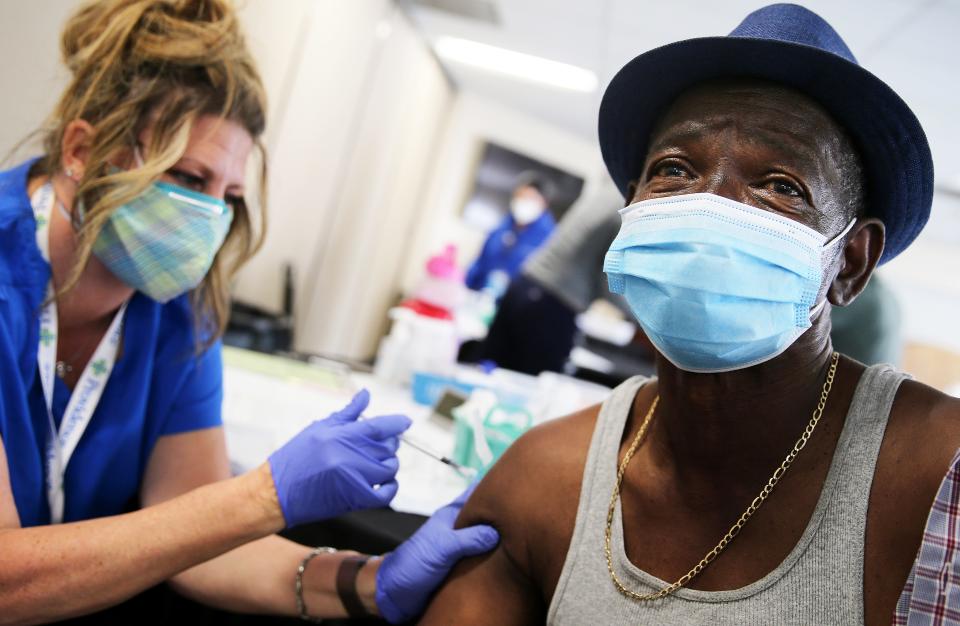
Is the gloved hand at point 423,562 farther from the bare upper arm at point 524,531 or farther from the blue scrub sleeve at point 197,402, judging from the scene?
the blue scrub sleeve at point 197,402

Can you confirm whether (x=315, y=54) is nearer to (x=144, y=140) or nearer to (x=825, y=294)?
(x=144, y=140)

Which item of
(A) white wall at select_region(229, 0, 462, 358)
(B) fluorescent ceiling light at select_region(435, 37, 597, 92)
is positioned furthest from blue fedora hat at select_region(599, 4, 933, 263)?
(B) fluorescent ceiling light at select_region(435, 37, 597, 92)

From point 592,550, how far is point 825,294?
451 millimetres

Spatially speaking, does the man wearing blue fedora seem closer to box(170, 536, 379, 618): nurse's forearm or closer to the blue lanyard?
box(170, 536, 379, 618): nurse's forearm

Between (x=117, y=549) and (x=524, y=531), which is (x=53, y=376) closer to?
(x=117, y=549)

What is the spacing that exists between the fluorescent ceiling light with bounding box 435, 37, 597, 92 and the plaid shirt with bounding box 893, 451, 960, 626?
186 inches

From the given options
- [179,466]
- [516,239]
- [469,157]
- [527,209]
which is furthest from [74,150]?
[469,157]

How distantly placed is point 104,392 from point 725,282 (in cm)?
114

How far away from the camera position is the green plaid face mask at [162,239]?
1.26 metres

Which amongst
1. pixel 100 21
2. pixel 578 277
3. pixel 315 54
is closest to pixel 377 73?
pixel 315 54

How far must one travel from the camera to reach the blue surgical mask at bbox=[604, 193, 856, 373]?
82 cm

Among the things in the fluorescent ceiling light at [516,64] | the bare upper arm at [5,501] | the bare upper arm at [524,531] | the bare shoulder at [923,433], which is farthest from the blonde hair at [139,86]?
the fluorescent ceiling light at [516,64]

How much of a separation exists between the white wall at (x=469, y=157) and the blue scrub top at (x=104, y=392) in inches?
236

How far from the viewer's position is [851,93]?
0.85m
